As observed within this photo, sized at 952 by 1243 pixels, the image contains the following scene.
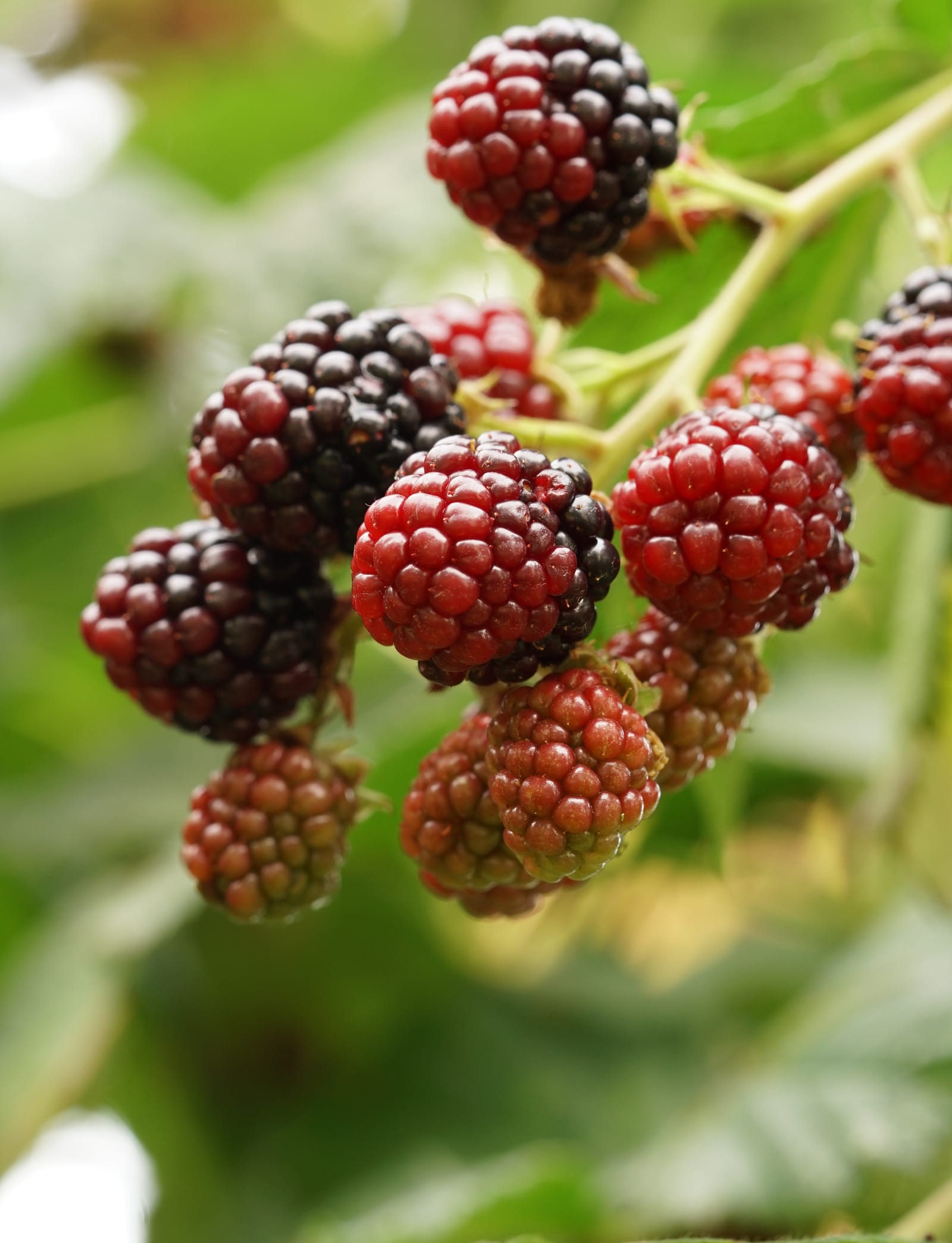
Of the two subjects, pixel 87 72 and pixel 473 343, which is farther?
pixel 87 72

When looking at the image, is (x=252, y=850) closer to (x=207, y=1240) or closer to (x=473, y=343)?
(x=473, y=343)

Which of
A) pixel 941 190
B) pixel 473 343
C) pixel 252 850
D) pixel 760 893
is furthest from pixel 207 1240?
pixel 941 190

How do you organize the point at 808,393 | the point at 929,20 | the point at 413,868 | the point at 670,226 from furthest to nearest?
the point at 413,868 < the point at 929,20 < the point at 670,226 < the point at 808,393

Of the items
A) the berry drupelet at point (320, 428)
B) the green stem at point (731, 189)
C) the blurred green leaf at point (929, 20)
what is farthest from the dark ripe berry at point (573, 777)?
the blurred green leaf at point (929, 20)

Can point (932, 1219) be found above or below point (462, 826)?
below

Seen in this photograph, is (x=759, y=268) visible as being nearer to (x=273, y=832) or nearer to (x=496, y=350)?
(x=496, y=350)

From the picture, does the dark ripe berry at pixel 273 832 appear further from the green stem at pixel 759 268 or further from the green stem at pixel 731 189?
the green stem at pixel 731 189

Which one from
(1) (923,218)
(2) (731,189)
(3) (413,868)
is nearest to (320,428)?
(2) (731,189)
